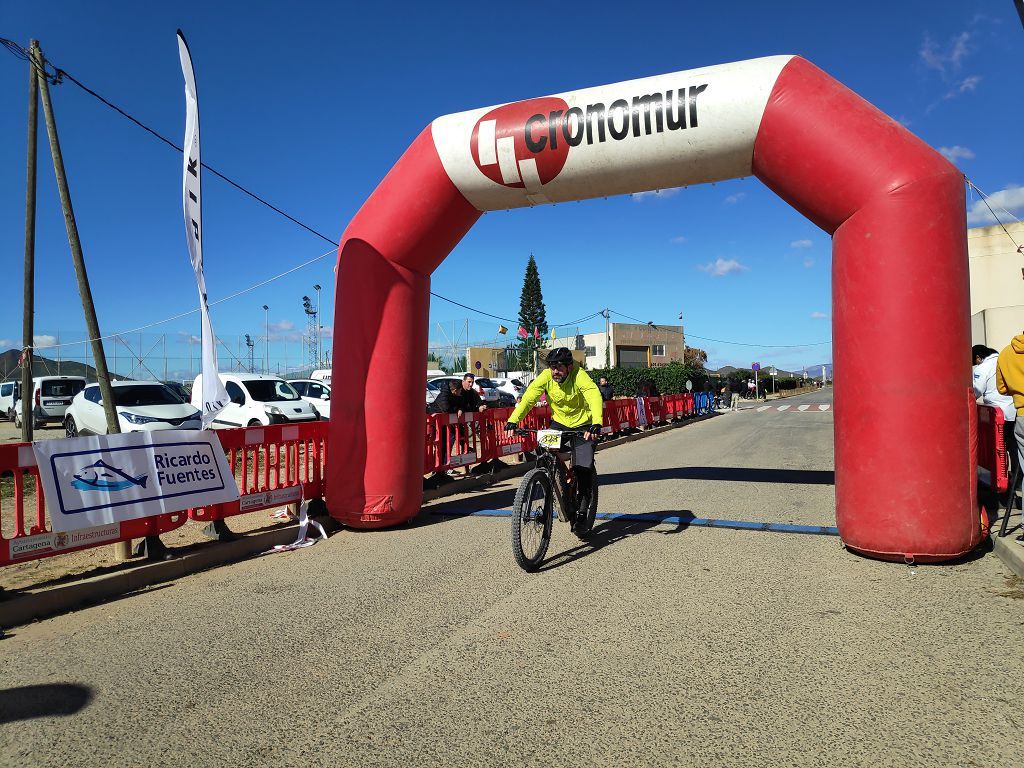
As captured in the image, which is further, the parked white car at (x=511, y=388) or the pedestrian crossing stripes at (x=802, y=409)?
the pedestrian crossing stripes at (x=802, y=409)

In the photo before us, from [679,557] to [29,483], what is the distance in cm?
524

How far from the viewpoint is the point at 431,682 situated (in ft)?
10.6

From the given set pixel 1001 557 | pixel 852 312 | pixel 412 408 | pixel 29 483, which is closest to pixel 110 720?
pixel 29 483

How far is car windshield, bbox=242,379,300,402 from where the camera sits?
1648cm

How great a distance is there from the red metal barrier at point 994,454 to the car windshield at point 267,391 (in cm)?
1482

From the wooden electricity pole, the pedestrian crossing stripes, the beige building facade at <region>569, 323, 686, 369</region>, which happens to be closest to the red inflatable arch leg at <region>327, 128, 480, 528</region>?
the wooden electricity pole

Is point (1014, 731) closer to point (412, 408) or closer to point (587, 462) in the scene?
point (587, 462)

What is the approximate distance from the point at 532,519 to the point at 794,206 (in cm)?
383

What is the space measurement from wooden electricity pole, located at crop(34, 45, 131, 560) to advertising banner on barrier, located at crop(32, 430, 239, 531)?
193 inches

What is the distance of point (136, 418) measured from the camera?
13000 mm

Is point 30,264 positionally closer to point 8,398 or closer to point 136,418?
point 136,418

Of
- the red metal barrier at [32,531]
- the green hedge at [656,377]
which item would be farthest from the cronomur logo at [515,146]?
the green hedge at [656,377]

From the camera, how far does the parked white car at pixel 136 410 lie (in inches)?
516

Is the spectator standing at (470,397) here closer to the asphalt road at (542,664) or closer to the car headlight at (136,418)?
the asphalt road at (542,664)
